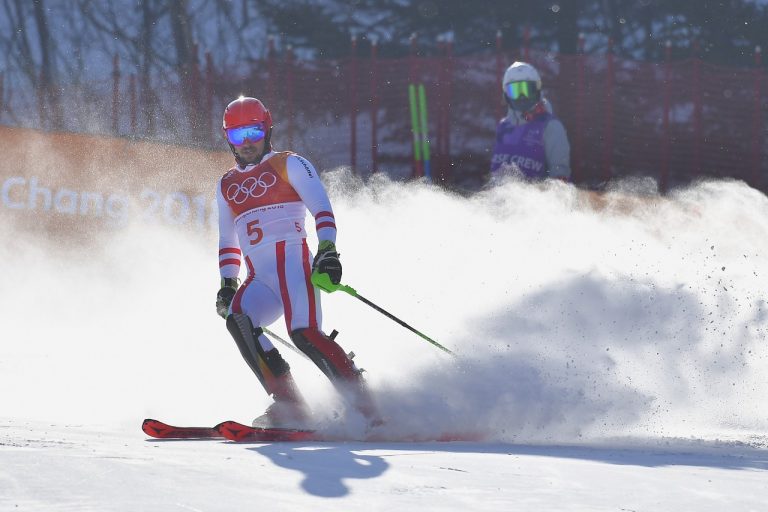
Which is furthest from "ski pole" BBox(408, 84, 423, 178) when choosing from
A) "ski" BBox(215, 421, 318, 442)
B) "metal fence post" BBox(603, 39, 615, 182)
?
"ski" BBox(215, 421, 318, 442)

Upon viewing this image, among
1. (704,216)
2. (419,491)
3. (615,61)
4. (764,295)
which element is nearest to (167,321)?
(764,295)

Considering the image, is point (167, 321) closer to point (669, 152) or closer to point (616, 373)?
point (616, 373)

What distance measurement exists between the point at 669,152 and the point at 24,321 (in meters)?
8.76

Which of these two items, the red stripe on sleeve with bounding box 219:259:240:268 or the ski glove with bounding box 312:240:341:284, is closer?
the ski glove with bounding box 312:240:341:284

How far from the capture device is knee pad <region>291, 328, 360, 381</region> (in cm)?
613

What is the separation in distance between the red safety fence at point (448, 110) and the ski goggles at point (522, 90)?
4152mm

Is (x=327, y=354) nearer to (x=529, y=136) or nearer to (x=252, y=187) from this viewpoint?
(x=252, y=187)

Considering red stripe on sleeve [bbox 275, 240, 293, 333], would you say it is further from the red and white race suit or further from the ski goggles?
the ski goggles

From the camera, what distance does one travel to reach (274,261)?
6359 millimetres

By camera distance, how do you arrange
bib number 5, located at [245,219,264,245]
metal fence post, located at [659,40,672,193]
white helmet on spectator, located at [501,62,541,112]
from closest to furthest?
bib number 5, located at [245,219,264,245], white helmet on spectator, located at [501,62,541,112], metal fence post, located at [659,40,672,193]

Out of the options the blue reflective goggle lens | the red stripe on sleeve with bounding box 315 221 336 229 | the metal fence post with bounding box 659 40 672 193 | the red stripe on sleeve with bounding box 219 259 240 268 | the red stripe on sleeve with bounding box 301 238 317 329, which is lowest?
the red stripe on sleeve with bounding box 301 238 317 329

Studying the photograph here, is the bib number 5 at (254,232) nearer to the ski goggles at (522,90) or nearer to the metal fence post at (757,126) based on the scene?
the ski goggles at (522,90)

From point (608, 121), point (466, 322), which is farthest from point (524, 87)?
point (608, 121)

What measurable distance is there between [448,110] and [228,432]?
33.7 ft
